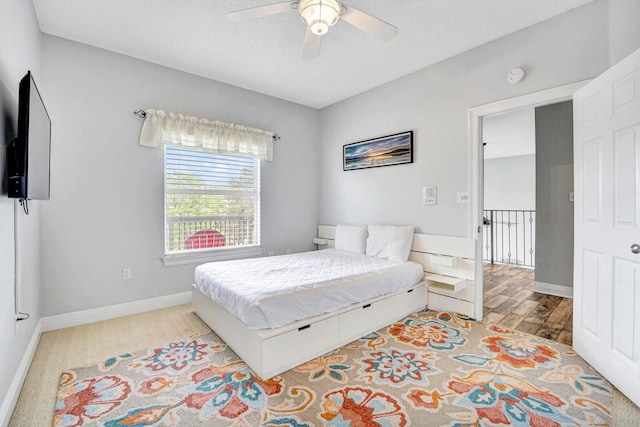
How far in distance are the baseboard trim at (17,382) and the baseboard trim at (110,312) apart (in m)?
0.23

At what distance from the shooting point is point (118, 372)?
2.04 meters

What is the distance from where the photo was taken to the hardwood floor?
2.77 m

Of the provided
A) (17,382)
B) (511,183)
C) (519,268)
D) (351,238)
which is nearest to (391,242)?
(351,238)

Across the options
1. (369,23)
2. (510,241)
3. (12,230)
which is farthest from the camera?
(510,241)

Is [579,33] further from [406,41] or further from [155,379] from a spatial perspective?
[155,379]

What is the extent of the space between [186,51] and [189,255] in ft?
7.23

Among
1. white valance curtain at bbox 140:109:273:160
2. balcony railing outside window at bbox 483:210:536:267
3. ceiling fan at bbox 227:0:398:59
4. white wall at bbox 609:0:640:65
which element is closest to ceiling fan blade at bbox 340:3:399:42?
ceiling fan at bbox 227:0:398:59

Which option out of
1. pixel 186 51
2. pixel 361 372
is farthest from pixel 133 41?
pixel 361 372

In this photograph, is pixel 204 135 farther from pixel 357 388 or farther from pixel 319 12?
pixel 357 388

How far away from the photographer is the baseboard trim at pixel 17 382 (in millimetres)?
1539

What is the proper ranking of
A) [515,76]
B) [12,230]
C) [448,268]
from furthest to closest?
1. [448,268]
2. [515,76]
3. [12,230]

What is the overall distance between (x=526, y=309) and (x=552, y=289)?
1.04 m

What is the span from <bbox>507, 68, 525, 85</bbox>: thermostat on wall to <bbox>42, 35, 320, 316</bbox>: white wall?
3.13m

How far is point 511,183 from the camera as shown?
868cm
